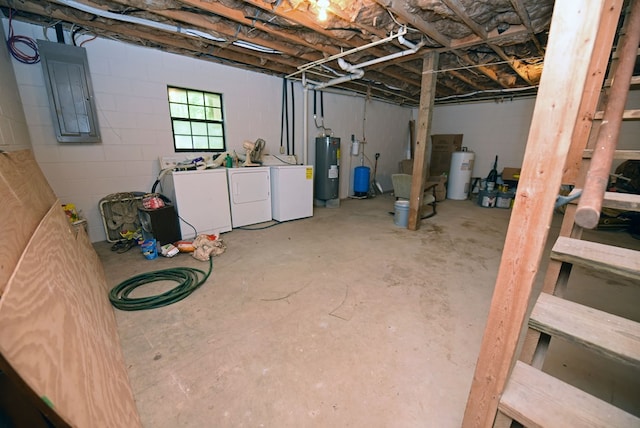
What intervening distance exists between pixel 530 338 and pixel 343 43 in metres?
3.29

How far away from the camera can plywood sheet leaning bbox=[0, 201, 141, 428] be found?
0.61 m

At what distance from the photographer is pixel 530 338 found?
35.8 inches

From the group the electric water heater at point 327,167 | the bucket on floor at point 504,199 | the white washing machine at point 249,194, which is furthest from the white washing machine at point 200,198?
the bucket on floor at point 504,199

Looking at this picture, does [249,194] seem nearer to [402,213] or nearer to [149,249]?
[149,249]

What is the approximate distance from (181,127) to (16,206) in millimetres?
2832

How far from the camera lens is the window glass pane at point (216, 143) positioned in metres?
3.96

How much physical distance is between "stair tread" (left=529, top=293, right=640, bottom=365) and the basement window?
4.14 metres

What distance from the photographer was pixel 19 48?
2.53m

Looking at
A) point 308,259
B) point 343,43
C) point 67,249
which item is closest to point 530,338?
point 308,259

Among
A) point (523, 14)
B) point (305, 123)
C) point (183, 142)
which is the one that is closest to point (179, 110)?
point (183, 142)

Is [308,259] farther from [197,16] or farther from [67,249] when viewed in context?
[197,16]

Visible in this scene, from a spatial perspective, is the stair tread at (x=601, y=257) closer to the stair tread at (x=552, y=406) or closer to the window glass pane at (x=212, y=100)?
the stair tread at (x=552, y=406)

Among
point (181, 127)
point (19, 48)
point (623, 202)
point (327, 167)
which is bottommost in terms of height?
point (327, 167)

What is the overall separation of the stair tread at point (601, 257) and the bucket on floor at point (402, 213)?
288 cm
